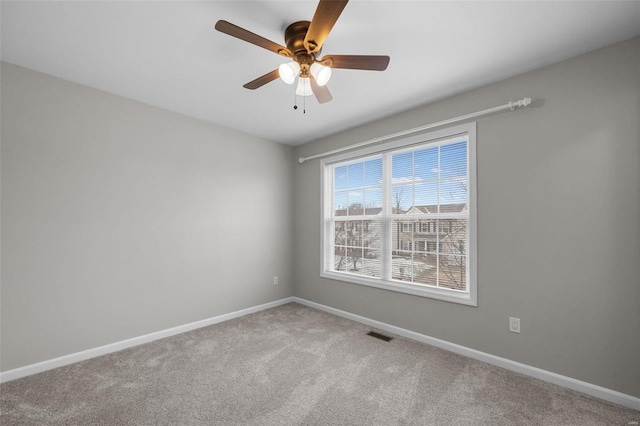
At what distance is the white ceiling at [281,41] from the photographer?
5.65ft

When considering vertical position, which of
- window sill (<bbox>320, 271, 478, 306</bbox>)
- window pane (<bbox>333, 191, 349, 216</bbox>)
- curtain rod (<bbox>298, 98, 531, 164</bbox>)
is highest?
curtain rod (<bbox>298, 98, 531, 164</bbox>)

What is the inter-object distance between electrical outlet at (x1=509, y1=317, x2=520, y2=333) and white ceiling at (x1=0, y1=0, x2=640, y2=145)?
2.13 metres

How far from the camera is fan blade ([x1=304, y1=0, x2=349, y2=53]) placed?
1.32 meters

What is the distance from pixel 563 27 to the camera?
187cm

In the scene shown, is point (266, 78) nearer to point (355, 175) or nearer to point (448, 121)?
point (448, 121)

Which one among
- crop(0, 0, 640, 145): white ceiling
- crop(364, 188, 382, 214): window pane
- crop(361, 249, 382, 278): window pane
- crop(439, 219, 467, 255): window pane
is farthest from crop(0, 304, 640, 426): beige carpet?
crop(0, 0, 640, 145): white ceiling

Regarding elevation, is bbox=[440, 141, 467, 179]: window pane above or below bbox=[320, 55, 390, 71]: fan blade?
below

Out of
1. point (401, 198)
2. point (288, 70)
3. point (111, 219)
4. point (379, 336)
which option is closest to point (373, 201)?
point (401, 198)

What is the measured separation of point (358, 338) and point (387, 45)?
2795 millimetres

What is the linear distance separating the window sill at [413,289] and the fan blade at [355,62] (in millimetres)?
2211

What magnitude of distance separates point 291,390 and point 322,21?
2.43m

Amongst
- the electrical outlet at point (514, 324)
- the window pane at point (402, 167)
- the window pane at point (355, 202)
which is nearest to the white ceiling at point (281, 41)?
the window pane at point (402, 167)

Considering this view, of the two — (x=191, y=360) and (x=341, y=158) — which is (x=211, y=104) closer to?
(x=341, y=158)

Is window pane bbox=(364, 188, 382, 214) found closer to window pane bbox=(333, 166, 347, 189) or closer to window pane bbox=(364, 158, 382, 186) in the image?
window pane bbox=(364, 158, 382, 186)
